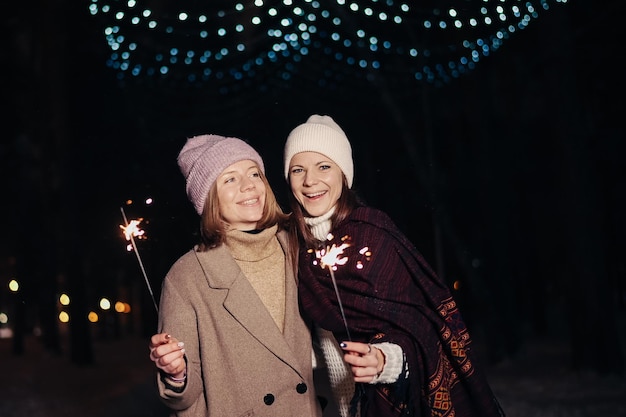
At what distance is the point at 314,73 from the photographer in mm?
10125

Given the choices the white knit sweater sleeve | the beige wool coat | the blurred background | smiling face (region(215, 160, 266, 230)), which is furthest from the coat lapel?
the white knit sweater sleeve

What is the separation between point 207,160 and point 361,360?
1.34 m

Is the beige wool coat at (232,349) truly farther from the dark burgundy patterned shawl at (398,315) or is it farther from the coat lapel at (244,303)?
the dark burgundy patterned shawl at (398,315)

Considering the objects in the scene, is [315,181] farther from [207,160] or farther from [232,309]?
[232,309]

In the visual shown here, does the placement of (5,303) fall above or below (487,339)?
below

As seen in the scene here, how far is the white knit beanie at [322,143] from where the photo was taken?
3822 mm

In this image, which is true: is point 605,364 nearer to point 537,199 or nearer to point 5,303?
point 537,199

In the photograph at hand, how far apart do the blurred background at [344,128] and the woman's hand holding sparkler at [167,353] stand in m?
0.64

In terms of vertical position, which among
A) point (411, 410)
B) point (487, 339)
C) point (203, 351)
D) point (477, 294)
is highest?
point (203, 351)

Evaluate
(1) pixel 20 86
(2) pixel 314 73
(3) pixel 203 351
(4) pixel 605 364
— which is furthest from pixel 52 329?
(3) pixel 203 351

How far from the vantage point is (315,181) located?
3709mm

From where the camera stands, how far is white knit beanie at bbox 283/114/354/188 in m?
3.82

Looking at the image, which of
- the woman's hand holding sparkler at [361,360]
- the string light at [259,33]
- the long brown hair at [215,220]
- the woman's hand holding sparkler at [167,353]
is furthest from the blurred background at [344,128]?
the woman's hand holding sparkler at [361,360]

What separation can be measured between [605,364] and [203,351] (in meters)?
8.19
